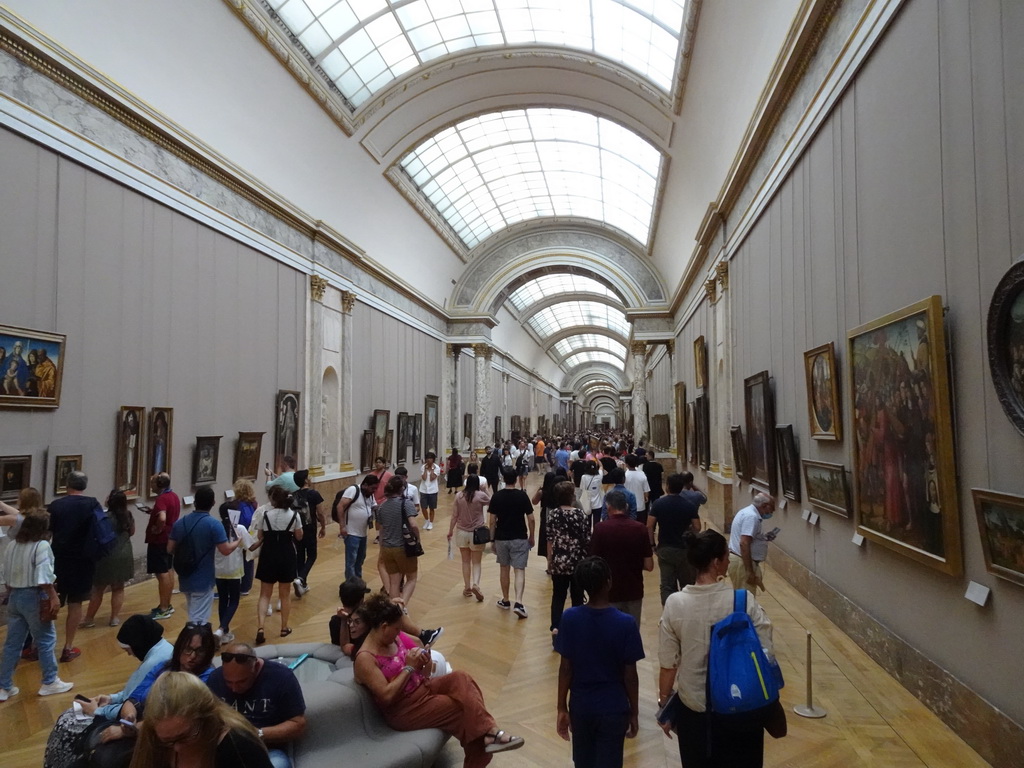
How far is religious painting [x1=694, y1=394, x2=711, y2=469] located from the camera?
619 inches

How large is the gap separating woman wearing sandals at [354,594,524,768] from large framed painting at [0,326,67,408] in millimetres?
5678

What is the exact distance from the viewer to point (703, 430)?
16.5 m

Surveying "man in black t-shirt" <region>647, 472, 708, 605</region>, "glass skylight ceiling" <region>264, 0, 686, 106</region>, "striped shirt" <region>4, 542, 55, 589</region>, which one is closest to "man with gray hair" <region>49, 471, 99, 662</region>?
"striped shirt" <region>4, 542, 55, 589</region>

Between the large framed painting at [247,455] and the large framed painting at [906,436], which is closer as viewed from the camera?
the large framed painting at [906,436]

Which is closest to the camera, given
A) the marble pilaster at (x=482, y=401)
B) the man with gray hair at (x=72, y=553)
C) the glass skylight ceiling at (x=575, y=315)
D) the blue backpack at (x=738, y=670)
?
the blue backpack at (x=738, y=670)

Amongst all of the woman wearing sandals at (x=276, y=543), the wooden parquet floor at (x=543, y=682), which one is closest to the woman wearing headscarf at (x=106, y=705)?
the wooden parquet floor at (x=543, y=682)

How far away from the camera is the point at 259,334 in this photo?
42.7 ft

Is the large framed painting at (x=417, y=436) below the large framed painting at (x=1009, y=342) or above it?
below

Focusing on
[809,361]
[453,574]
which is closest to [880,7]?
[809,361]

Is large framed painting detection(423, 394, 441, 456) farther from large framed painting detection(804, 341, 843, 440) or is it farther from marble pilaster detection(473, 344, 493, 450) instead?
large framed painting detection(804, 341, 843, 440)

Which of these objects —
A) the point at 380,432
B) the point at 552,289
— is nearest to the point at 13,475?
the point at 380,432

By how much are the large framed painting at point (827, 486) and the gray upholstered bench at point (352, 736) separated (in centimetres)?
443

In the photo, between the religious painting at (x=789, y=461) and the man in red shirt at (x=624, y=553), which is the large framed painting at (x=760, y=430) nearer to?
the religious painting at (x=789, y=461)

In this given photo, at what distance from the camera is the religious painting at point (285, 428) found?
13.5 metres
